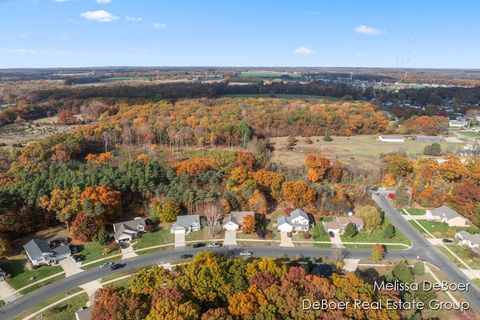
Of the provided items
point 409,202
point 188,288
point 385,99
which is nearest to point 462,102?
point 385,99

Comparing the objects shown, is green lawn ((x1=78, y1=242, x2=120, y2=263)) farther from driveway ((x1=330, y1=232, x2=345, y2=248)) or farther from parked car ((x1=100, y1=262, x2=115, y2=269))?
driveway ((x1=330, y1=232, x2=345, y2=248))

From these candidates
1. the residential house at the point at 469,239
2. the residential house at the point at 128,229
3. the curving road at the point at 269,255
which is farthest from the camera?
the residential house at the point at 128,229

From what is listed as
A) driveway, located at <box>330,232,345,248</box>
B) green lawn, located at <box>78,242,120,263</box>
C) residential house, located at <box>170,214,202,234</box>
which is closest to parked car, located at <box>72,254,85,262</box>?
green lawn, located at <box>78,242,120,263</box>

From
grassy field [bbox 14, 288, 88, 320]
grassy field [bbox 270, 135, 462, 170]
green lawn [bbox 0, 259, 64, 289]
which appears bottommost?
grassy field [bbox 14, 288, 88, 320]

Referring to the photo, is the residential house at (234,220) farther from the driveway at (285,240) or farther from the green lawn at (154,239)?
the green lawn at (154,239)

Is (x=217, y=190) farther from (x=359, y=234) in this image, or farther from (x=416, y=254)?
(x=416, y=254)

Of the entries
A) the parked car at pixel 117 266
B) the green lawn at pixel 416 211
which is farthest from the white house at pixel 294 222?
the parked car at pixel 117 266
